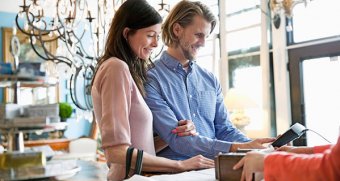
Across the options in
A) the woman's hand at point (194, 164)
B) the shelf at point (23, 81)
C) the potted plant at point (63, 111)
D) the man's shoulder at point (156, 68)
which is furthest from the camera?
the man's shoulder at point (156, 68)

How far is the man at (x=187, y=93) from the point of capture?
154cm

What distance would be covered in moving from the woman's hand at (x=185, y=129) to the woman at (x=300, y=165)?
0.48 m

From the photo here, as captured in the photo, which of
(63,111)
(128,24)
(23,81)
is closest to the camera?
(23,81)

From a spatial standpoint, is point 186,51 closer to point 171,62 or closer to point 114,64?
point 171,62

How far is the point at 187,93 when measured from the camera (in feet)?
5.54

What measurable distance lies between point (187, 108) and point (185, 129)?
7.0 inches

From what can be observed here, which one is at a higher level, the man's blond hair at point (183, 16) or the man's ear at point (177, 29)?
the man's blond hair at point (183, 16)

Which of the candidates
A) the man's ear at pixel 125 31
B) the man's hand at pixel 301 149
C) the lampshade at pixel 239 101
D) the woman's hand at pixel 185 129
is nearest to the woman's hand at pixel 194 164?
the woman's hand at pixel 185 129

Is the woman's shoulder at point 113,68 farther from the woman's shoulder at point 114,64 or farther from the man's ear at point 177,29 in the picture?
the man's ear at point 177,29

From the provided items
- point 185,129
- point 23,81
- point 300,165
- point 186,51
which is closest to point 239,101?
point 186,51

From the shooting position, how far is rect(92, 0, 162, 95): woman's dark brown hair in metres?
1.46

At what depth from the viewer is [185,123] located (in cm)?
154

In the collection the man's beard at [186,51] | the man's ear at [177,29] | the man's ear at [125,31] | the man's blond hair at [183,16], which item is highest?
the man's blond hair at [183,16]

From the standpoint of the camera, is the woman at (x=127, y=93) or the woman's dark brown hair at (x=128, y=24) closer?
the woman at (x=127, y=93)
